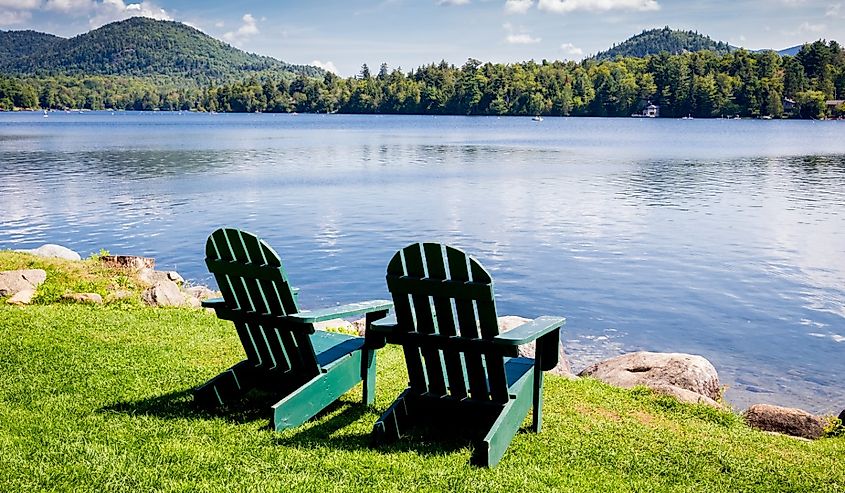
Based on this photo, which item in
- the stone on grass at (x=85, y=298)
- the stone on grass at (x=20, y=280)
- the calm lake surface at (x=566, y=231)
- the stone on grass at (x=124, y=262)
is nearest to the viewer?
the stone on grass at (x=85, y=298)

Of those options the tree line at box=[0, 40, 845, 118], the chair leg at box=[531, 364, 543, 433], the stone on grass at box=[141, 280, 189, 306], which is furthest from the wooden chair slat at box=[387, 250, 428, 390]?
the tree line at box=[0, 40, 845, 118]

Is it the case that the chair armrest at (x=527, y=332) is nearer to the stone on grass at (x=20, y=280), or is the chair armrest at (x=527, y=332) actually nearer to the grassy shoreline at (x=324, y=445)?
the grassy shoreline at (x=324, y=445)

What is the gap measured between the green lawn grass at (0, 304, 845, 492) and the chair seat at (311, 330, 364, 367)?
499mm

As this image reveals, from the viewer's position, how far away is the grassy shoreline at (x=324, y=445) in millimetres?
5254

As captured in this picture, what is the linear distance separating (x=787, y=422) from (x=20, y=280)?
35.7ft

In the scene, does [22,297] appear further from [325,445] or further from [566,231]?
[566,231]

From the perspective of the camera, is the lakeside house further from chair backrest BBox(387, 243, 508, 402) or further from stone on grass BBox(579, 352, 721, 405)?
chair backrest BBox(387, 243, 508, 402)

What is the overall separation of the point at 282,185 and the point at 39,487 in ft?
116

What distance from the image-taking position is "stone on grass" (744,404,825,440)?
295 inches

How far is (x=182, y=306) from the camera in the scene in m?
11.9

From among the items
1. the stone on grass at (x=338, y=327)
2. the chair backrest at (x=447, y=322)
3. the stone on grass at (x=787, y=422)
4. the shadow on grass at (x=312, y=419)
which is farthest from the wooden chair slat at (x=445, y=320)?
the stone on grass at (x=338, y=327)

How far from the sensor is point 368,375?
22.5 ft

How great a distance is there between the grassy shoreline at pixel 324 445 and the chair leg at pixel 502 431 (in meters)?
0.11

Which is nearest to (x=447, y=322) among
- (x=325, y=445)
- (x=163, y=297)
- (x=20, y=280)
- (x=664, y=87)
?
(x=325, y=445)
